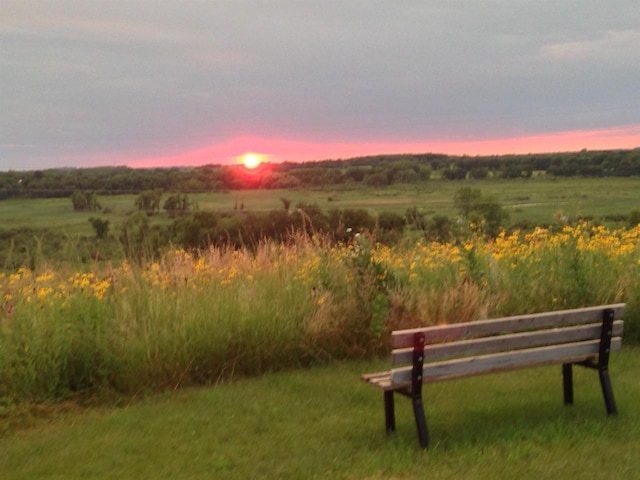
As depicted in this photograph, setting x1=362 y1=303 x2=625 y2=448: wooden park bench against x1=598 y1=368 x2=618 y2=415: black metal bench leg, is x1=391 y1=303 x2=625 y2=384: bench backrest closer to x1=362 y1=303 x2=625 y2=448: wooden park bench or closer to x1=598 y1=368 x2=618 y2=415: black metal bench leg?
x1=362 y1=303 x2=625 y2=448: wooden park bench

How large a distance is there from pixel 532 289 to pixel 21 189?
15431mm

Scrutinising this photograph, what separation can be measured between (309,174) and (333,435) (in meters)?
27.7

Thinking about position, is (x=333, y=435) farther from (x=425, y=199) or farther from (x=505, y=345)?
(x=425, y=199)

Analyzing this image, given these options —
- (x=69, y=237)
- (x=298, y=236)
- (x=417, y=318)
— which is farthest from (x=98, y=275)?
(x=417, y=318)

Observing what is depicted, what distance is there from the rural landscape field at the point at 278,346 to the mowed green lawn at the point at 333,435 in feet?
0.07

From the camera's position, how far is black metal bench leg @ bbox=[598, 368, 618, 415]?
214 inches

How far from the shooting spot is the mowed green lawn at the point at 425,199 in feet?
56.3

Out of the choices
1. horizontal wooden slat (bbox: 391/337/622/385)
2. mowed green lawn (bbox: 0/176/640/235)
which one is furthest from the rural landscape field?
mowed green lawn (bbox: 0/176/640/235)

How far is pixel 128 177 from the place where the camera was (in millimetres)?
21016

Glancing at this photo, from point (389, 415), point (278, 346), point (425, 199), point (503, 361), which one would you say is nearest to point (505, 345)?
point (503, 361)

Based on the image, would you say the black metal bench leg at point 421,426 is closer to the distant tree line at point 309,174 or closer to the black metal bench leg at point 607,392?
the black metal bench leg at point 607,392

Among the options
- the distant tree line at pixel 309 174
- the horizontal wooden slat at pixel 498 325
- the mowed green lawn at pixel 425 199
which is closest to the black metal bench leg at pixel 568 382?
the horizontal wooden slat at pixel 498 325

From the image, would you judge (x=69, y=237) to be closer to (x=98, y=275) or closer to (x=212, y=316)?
(x=98, y=275)

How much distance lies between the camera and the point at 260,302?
7281mm
